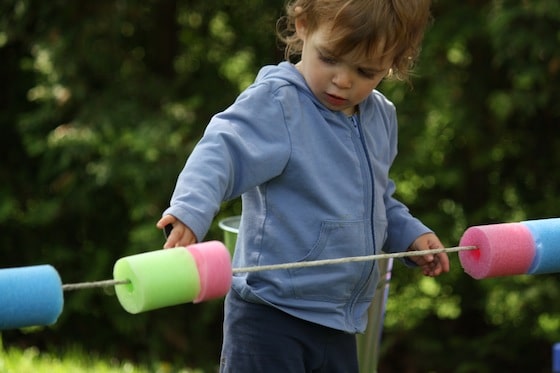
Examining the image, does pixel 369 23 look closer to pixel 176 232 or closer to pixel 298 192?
pixel 298 192

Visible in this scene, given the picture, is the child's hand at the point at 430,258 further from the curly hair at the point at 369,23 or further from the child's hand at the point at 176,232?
the child's hand at the point at 176,232

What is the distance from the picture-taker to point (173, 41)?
5137mm

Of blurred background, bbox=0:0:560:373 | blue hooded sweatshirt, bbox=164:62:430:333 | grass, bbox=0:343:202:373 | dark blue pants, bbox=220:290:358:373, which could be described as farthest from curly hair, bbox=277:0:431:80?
grass, bbox=0:343:202:373

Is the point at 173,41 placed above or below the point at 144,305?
above

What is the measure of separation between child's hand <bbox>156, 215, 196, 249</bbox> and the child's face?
527 mm

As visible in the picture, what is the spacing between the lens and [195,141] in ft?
14.6

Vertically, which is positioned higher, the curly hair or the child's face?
the curly hair

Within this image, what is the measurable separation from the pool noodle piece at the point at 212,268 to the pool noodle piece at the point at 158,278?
0.05 feet

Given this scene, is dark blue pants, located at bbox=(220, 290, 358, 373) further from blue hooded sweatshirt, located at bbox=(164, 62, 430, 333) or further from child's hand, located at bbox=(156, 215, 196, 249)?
child's hand, located at bbox=(156, 215, 196, 249)

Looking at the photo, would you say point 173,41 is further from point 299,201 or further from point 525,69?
point 299,201

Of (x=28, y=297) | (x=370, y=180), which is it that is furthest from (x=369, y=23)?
A: (x=28, y=297)

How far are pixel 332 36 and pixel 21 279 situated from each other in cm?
93

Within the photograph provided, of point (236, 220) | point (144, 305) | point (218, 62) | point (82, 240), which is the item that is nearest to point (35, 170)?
point (82, 240)

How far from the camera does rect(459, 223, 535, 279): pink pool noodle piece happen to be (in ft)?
7.63
